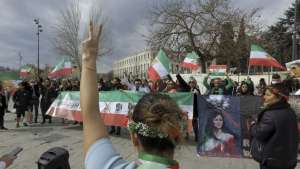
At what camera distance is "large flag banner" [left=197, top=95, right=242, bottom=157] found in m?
8.71

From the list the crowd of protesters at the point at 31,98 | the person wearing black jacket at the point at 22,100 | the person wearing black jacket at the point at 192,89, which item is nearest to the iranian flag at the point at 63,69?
the crowd of protesters at the point at 31,98

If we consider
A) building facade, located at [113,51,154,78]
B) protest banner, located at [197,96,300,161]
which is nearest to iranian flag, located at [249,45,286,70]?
protest banner, located at [197,96,300,161]

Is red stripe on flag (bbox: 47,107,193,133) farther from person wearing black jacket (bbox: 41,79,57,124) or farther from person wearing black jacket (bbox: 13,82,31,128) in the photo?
person wearing black jacket (bbox: 41,79,57,124)

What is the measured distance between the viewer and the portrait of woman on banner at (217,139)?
28.6ft

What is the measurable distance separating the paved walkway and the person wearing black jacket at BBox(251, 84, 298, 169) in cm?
151

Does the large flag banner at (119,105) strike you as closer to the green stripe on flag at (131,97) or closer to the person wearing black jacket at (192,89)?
the green stripe on flag at (131,97)

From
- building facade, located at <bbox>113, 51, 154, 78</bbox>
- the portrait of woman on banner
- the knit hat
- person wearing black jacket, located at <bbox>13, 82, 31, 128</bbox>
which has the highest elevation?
building facade, located at <bbox>113, 51, 154, 78</bbox>

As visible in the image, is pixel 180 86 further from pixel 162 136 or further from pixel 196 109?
pixel 162 136

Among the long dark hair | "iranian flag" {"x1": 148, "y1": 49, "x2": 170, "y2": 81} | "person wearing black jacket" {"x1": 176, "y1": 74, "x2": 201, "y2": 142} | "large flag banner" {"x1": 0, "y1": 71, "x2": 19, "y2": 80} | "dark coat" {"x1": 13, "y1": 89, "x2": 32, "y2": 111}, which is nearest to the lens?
the long dark hair

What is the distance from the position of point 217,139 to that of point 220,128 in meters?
0.25

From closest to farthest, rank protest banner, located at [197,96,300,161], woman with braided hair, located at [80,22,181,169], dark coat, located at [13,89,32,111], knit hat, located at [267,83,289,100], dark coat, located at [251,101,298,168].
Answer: woman with braided hair, located at [80,22,181,169] < dark coat, located at [251,101,298,168] < knit hat, located at [267,83,289,100] < protest banner, located at [197,96,300,161] < dark coat, located at [13,89,32,111]

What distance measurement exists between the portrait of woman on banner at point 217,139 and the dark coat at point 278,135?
430 cm

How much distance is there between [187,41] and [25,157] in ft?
92.6

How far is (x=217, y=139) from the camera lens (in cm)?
880
